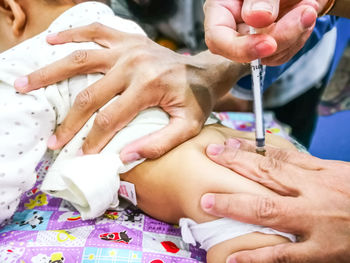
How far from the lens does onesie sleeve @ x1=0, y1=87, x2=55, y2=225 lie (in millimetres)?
717

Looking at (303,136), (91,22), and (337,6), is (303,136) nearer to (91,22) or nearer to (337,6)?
(337,6)

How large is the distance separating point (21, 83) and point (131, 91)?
251mm

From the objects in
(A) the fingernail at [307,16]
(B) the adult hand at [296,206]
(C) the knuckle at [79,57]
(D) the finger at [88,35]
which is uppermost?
(A) the fingernail at [307,16]

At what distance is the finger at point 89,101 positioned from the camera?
779 mm

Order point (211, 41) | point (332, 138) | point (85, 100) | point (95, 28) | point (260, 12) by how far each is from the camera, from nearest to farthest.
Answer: point (260, 12)
point (211, 41)
point (85, 100)
point (95, 28)
point (332, 138)

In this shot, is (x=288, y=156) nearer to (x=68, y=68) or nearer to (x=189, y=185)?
(x=189, y=185)

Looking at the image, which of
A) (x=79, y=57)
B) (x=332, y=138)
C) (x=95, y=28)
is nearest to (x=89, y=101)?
(x=79, y=57)

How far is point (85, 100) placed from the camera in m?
0.78

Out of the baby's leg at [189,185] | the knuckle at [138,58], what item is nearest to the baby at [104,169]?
the baby's leg at [189,185]

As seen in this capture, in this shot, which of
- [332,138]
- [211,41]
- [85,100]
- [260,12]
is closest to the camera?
[260,12]

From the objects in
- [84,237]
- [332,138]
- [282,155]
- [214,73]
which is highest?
[214,73]

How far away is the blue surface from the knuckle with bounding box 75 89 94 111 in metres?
0.72

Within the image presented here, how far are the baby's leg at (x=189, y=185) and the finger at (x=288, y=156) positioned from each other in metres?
0.05

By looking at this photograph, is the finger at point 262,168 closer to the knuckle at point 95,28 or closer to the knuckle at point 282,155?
the knuckle at point 282,155
